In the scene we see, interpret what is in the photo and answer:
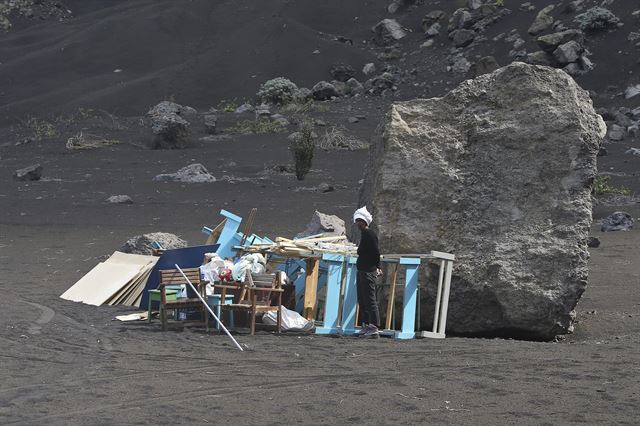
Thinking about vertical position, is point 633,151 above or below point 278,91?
below

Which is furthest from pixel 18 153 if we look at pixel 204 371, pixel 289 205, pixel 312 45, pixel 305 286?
pixel 204 371

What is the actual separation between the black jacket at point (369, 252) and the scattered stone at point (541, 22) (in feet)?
98.2

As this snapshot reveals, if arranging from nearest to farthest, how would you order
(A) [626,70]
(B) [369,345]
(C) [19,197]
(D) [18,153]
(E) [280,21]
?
(B) [369,345] → (C) [19,197] → (D) [18,153] → (A) [626,70] → (E) [280,21]

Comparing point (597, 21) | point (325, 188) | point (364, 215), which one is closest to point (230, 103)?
point (597, 21)

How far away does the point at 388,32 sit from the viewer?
4762 cm

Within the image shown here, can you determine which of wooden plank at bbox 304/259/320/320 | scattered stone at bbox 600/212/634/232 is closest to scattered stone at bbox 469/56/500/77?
scattered stone at bbox 600/212/634/232

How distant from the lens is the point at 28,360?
1078 centimetres

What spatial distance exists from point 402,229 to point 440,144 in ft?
3.37

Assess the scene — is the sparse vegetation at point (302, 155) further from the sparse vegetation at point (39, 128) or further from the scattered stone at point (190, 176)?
the sparse vegetation at point (39, 128)

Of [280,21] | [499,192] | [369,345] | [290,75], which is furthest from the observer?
[280,21]

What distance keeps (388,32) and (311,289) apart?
35243mm

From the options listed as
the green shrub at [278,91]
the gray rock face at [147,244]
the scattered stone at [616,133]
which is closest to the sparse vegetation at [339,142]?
the scattered stone at [616,133]

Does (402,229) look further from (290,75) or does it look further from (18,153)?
(290,75)

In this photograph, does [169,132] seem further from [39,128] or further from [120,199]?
[120,199]
